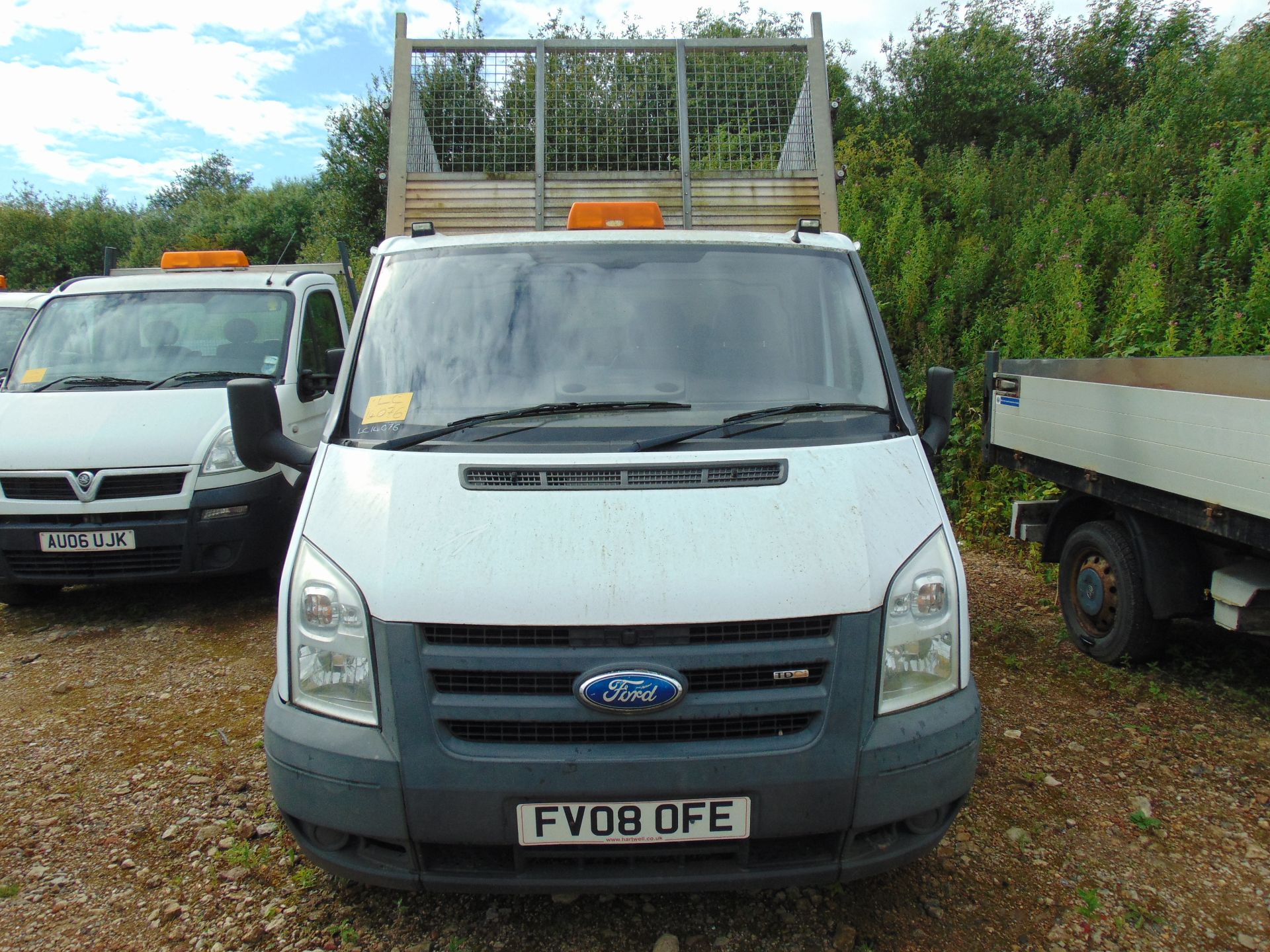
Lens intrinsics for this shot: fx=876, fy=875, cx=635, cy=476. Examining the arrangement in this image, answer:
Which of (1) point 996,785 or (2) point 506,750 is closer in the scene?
(2) point 506,750

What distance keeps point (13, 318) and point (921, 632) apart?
9.92 m

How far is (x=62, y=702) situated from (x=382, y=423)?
2.93 m

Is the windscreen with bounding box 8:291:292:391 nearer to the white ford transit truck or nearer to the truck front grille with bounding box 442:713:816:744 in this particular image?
the white ford transit truck

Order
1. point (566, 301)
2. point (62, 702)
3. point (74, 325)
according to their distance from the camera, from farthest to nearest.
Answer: point (74, 325) → point (62, 702) → point (566, 301)

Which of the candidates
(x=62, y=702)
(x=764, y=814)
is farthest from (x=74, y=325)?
(x=764, y=814)

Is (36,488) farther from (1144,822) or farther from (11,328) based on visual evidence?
(1144,822)

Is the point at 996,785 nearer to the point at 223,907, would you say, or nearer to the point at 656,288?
the point at 656,288

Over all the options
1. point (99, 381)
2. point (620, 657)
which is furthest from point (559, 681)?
point (99, 381)

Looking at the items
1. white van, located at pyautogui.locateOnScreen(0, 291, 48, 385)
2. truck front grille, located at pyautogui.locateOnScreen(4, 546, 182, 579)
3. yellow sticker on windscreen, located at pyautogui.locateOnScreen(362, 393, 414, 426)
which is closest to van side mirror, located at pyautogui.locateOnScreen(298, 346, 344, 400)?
truck front grille, located at pyautogui.locateOnScreen(4, 546, 182, 579)

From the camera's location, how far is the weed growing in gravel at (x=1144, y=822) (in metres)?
3.18

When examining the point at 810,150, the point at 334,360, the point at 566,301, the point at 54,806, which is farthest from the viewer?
the point at 810,150

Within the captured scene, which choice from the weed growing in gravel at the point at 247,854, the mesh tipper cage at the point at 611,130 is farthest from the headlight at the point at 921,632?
the mesh tipper cage at the point at 611,130

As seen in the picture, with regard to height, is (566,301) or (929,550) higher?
(566,301)

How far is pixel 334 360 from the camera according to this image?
3717mm
